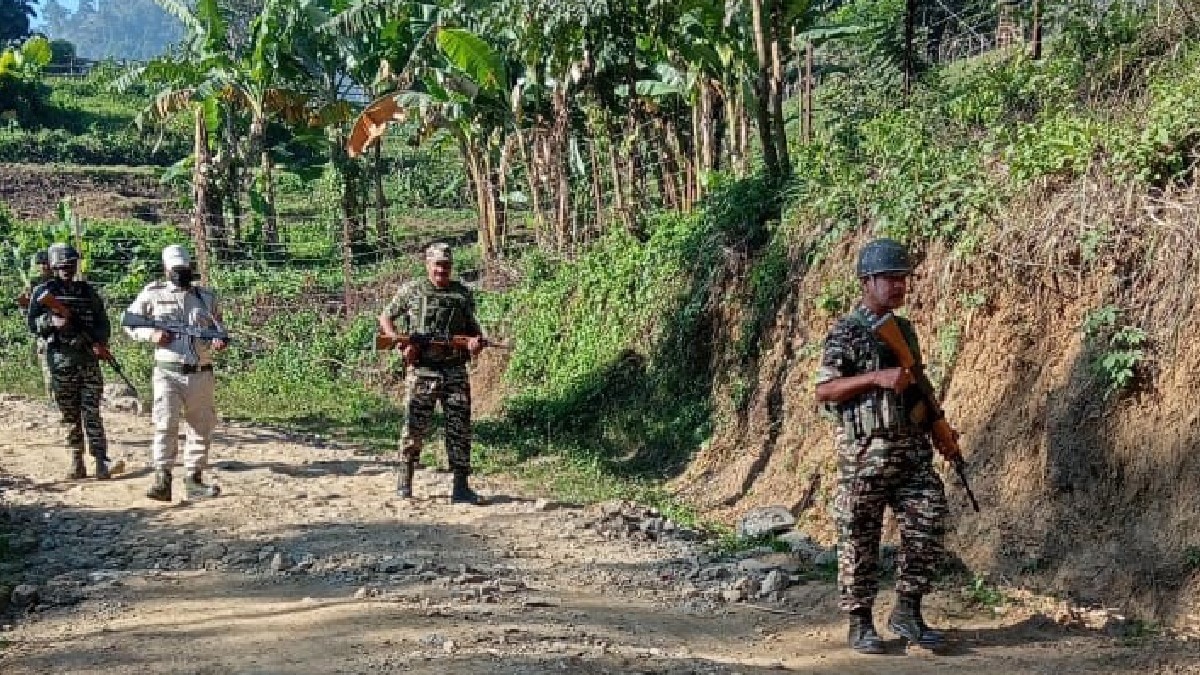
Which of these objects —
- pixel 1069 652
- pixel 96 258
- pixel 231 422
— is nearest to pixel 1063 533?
pixel 1069 652

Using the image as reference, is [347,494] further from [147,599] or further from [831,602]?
[831,602]

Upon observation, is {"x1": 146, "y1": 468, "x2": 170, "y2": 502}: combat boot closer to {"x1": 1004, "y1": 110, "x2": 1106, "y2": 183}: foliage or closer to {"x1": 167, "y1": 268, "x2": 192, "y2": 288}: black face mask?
{"x1": 167, "y1": 268, "x2": 192, "y2": 288}: black face mask

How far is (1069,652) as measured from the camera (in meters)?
5.34

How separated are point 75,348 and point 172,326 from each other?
1.42m

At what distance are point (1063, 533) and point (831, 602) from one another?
1332mm

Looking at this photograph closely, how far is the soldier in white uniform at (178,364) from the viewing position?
26.4 feet

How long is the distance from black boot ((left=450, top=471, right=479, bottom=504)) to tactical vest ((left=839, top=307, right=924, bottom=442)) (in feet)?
12.8

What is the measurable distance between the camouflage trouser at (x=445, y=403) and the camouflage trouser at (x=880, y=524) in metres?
3.61

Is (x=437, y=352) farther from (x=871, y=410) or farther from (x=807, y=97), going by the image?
(x=807, y=97)

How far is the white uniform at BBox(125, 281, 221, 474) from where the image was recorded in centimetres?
805

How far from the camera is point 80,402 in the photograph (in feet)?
29.7

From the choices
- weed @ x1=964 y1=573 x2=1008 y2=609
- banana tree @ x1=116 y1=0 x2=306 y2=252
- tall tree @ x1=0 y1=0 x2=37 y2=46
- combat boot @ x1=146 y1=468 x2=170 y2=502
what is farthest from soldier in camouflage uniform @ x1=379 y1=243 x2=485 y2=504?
tall tree @ x1=0 y1=0 x2=37 y2=46

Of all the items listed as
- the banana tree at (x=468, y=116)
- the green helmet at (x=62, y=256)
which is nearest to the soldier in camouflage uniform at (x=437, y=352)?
the green helmet at (x=62, y=256)

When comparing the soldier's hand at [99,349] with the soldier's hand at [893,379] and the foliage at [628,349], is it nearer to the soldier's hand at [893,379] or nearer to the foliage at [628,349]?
the foliage at [628,349]
